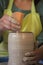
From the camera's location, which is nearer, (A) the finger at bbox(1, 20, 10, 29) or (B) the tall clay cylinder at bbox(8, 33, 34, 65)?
(B) the tall clay cylinder at bbox(8, 33, 34, 65)

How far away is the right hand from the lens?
0.66m

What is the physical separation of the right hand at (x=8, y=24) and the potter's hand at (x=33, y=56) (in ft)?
0.40

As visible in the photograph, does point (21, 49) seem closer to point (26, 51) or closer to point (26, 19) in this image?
point (26, 51)

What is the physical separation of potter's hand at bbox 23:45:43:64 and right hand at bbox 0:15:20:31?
12cm

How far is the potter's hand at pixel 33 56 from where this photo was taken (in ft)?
1.80

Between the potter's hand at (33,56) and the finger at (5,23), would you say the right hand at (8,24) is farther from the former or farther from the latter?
the potter's hand at (33,56)

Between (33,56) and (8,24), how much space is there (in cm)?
17

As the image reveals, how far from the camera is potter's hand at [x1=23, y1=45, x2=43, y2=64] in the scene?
0.55 metres

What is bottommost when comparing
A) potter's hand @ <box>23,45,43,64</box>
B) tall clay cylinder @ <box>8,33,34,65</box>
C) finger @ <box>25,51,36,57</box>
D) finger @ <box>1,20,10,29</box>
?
potter's hand @ <box>23,45,43,64</box>

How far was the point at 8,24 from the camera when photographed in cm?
69

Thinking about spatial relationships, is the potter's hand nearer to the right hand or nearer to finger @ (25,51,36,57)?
finger @ (25,51,36,57)

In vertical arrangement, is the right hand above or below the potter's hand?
above

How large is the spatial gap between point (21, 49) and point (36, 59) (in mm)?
71

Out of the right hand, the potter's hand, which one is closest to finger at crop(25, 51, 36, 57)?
the potter's hand
